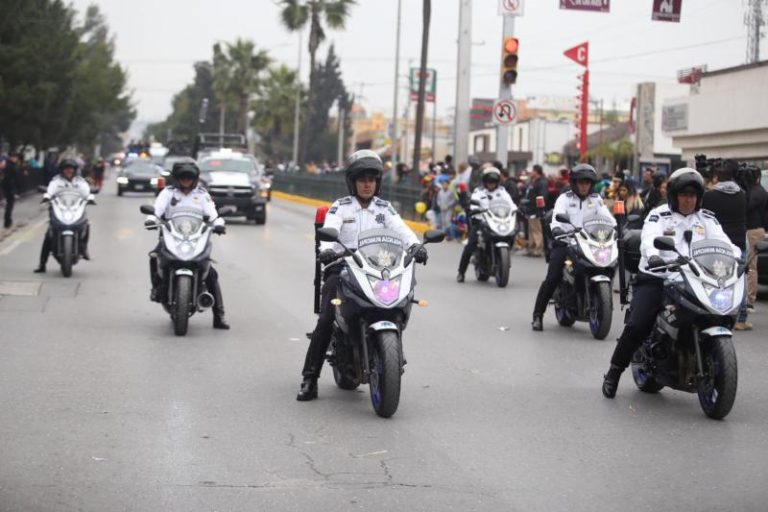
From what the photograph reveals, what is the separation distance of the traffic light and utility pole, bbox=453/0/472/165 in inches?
376

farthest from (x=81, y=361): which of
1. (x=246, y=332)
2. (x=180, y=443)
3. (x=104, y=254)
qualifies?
(x=104, y=254)

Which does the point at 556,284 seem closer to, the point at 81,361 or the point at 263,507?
the point at 81,361

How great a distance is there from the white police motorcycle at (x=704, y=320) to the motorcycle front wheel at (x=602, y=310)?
3930 mm

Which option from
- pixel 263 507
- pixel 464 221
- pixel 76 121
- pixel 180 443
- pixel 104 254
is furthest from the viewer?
pixel 76 121

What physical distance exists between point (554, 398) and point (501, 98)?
20.1m

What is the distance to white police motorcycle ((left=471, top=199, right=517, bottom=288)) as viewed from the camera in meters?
19.3

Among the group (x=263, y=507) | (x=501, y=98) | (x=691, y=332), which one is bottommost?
(x=263, y=507)

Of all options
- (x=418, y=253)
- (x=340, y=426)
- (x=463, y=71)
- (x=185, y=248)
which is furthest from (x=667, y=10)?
(x=340, y=426)

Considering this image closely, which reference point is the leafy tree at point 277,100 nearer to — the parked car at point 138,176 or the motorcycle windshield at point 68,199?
the parked car at point 138,176

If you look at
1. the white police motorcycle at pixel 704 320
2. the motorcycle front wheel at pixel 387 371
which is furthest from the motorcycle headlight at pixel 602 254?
the motorcycle front wheel at pixel 387 371

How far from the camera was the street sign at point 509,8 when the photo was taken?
2903 centimetres

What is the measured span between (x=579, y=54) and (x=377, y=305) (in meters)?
29.1

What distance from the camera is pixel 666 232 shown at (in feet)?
31.7

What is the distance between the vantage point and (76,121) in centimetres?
6906
